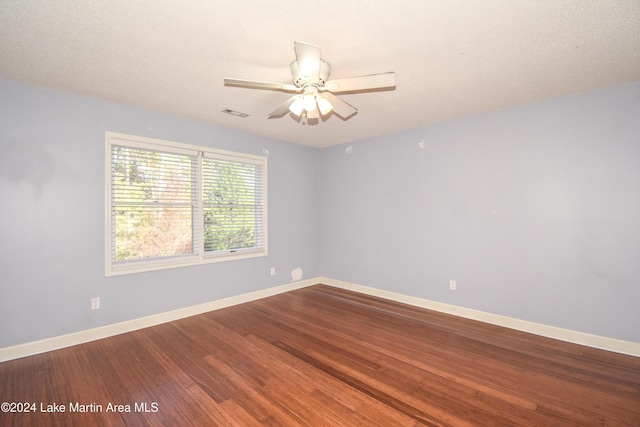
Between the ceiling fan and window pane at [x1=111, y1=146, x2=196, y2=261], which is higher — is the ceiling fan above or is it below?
above

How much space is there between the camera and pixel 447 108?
130 inches

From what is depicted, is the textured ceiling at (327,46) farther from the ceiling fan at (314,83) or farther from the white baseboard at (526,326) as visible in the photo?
the white baseboard at (526,326)

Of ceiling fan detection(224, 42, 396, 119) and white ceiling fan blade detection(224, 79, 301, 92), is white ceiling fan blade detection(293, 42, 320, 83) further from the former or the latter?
white ceiling fan blade detection(224, 79, 301, 92)

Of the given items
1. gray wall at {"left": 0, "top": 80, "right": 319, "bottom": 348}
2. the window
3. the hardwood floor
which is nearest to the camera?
the hardwood floor

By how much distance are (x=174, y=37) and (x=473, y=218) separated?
359 centimetres

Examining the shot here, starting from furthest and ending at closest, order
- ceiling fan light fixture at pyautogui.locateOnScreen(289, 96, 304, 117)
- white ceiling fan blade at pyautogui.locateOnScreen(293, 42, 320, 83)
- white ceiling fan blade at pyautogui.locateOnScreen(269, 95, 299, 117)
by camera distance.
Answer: white ceiling fan blade at pyautogui.locateOnScreen(269, 95, 299, 117), ceiling fan light fixture at pyautogui.locateOnScreen(289, 96, 304, 117), white ceiling fan blade at pyautogui.locateOnScreen(293, 42, 320, 83)

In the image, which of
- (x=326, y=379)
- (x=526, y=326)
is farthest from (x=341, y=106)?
(x=526, y=326)

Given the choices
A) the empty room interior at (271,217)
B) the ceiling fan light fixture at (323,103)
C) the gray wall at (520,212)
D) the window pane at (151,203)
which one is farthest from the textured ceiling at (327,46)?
the window pane at (151,203)

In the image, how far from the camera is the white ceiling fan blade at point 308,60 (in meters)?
1.68

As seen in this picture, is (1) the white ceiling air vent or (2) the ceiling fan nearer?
(2) the ceiling fan

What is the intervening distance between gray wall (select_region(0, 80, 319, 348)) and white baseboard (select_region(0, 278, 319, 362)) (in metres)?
0.06

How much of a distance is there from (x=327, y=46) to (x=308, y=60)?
35 cm

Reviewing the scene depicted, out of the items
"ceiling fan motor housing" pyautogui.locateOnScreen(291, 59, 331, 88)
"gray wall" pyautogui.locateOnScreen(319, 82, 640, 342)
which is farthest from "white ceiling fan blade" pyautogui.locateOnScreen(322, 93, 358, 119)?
"gray wall" pyautogui.locateOnScreen(319, 82, 640, 342)

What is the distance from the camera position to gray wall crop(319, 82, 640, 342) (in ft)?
8.80
